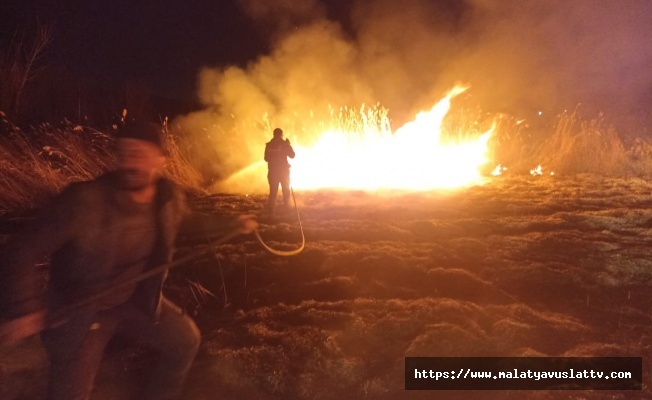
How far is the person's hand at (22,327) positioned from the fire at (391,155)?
32.1ft

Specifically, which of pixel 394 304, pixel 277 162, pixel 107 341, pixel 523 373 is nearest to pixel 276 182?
pixel 277 162

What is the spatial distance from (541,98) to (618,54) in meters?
2.69

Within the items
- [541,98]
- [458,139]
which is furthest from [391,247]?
[541,98]

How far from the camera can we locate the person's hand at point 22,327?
1740 mm

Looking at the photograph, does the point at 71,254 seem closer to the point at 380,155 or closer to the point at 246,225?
the point at 246,225

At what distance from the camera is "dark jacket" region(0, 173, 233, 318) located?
1.80 m

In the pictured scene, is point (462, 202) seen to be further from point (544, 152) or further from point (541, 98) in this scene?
point (541, 98)

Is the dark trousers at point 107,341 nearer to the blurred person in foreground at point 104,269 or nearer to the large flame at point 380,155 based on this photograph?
the blurred person in foreground at point 104,269

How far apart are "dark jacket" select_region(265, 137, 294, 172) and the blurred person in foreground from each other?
5996mm

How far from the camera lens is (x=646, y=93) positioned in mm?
16719

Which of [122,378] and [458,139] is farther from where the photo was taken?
[458,139]

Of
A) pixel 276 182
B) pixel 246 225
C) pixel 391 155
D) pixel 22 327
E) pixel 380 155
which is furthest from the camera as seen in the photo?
pixel 380 155

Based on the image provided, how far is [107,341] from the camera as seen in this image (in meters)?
2.11

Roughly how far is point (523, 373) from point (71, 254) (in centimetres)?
275
